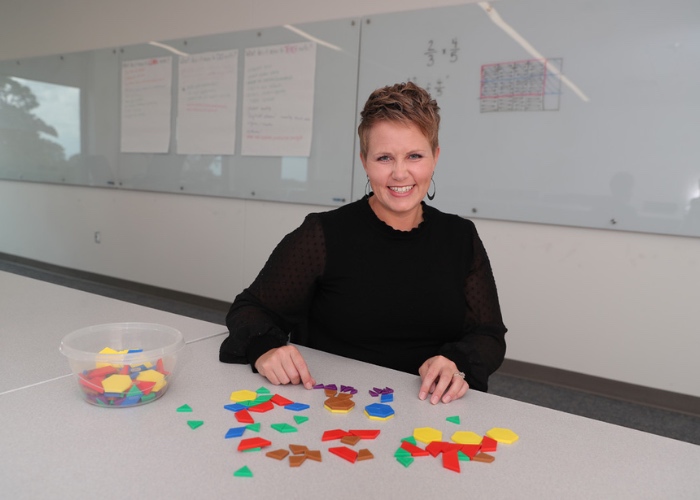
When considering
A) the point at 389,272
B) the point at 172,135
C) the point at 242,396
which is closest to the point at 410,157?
the point at 389,272

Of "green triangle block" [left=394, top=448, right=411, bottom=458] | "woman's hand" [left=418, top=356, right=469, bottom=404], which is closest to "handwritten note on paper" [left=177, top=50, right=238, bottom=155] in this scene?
"woman's hand" [left=418, top=356, right=469, bottom=404]

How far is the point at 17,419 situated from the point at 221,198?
3.21m

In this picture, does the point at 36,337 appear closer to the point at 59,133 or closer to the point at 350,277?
the point at 350,277

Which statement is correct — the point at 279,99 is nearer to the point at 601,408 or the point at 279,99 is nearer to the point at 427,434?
the point at 601,408

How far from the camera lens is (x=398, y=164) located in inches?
51.7

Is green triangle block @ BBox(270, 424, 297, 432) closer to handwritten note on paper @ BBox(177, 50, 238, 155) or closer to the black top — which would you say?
the black top

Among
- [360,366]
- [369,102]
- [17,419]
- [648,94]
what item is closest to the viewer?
[17,419]

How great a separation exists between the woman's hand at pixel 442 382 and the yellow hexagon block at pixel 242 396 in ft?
Answer: 1.00

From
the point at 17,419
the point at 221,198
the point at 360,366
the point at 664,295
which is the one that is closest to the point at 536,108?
the point at 664,295

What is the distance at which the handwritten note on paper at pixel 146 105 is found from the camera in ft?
13.6

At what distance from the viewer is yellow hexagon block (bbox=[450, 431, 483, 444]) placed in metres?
0.85

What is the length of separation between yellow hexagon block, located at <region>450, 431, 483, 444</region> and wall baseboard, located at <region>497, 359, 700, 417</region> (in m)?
2.17

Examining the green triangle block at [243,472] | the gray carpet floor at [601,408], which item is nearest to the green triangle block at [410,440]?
the green triangle block at [243,472]

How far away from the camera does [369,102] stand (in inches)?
52.4
